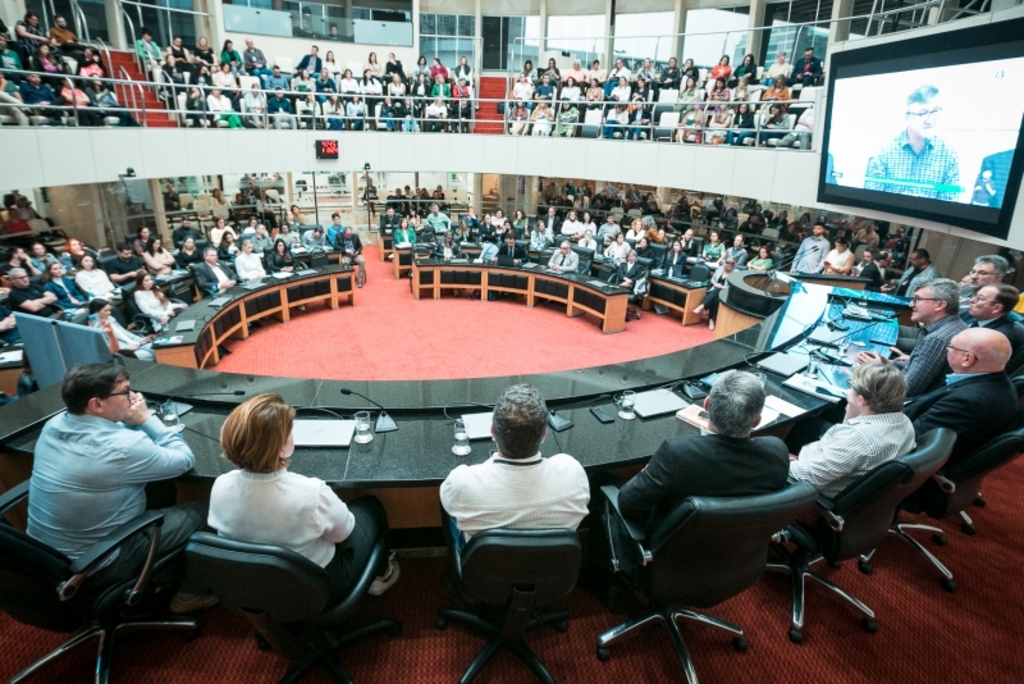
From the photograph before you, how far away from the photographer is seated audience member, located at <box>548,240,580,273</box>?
Answer: 942cm

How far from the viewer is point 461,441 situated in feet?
8.86

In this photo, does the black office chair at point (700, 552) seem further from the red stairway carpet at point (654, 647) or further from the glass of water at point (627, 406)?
the glass of water at point (627, 406)

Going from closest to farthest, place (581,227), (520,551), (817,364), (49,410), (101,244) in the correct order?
(520,551) → (49,410) → (817,364) → (101,244) → (581,227)

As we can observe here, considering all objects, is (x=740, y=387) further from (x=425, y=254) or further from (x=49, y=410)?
(x=425, y=254)

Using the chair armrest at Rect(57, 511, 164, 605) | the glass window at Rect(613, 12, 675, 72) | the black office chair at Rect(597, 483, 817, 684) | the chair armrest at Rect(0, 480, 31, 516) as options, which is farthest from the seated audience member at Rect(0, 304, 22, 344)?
the glass window at Rect(613, 12, 675, 72)

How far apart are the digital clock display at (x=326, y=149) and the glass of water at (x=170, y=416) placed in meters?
9.14

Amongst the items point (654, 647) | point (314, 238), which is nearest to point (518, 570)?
point (654, 647)

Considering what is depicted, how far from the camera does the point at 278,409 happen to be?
1.91m

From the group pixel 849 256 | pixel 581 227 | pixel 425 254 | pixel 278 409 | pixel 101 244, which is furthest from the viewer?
pixel 581 227

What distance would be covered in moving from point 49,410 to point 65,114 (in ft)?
23.2

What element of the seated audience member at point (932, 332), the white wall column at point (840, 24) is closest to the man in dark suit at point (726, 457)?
the seated audience member at point (932, 332)

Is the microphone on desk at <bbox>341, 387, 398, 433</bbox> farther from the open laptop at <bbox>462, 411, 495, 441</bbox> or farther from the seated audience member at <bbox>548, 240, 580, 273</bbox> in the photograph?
the seated audience member at <bbox>548, 240, 580, 273</bbox>

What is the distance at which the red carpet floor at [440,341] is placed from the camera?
6.76m

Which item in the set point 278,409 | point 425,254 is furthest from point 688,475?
point 425,254
